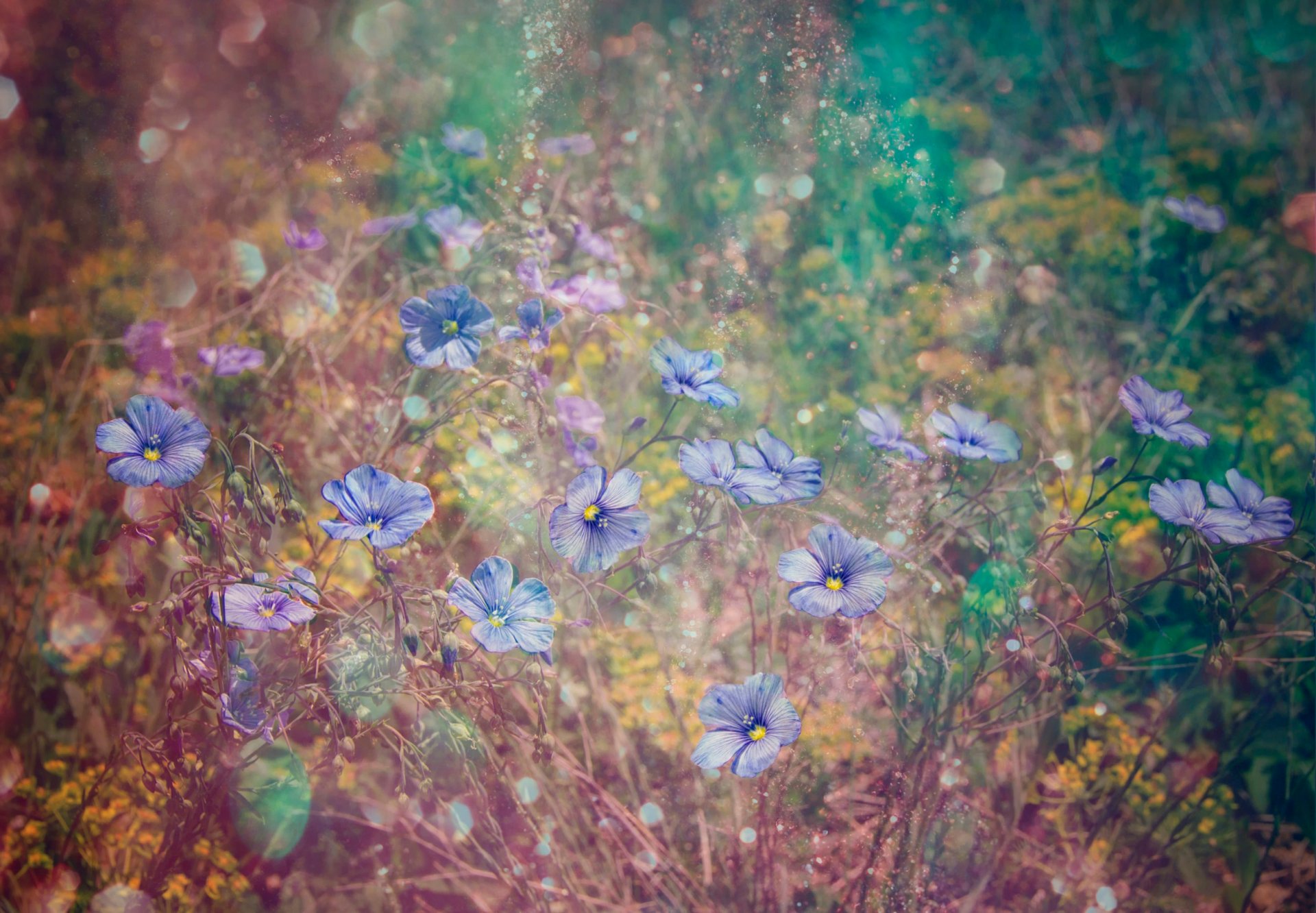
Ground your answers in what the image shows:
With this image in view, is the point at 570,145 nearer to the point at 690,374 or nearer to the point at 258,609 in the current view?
the point at 690,374

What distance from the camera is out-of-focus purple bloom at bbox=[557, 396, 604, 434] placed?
1048mm

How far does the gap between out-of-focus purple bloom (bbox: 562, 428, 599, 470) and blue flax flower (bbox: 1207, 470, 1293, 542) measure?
78 cm

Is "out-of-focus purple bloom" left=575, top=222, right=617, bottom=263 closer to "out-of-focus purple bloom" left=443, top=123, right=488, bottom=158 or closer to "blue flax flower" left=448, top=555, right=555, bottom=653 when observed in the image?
"out-of-focus purple bloom" left=443, top=123, right=488, bottom=158

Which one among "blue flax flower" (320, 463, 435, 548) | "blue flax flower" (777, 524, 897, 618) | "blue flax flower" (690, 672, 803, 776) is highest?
"blue flax flower" (320, 463, 435, 548)

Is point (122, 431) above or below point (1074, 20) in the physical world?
below

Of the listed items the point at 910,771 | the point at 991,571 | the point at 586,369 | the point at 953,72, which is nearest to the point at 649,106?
the point at 586,369

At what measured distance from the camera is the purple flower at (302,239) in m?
1.16

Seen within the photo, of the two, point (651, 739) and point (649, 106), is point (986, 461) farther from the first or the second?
point (649, 106)

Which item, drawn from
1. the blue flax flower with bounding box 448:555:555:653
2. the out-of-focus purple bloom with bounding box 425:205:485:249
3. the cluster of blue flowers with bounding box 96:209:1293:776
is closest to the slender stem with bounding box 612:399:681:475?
the cluster of blue flowers with bounding box 96:209:1293:776

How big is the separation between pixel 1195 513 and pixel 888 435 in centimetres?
37

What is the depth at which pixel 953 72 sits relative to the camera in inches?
61.3

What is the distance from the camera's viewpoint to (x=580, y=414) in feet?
3.49

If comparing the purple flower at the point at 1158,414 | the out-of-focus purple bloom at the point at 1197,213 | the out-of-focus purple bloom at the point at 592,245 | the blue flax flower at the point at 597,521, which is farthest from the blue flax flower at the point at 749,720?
the out-of-focus purple bloom at the point at 1197,213

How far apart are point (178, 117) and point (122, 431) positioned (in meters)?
0.60
